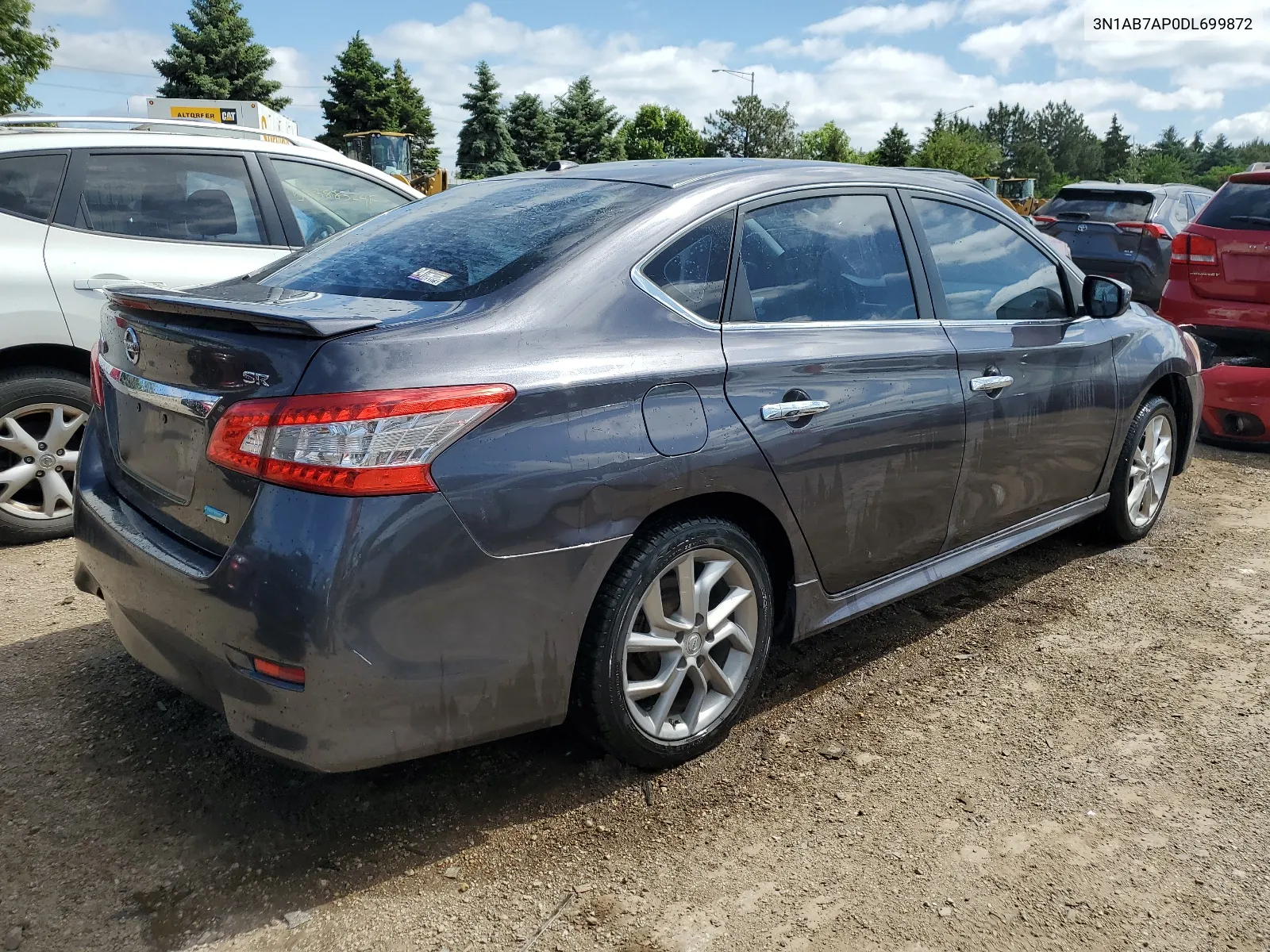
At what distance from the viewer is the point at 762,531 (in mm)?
2979

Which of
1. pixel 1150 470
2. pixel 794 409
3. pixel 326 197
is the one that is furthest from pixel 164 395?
pixel 1150 470

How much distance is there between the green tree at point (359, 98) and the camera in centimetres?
5828

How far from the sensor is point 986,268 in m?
3.80

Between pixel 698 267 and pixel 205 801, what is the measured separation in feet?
6.33

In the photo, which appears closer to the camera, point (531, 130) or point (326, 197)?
point (326, 197)

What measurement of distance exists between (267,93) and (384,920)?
187 feet

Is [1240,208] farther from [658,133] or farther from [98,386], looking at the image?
[658,133]

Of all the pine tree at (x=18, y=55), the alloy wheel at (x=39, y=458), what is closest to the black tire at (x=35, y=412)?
the alloy wheel at (x=39, y=458)

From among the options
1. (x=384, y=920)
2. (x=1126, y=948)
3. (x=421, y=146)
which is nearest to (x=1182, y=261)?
(x=1126, y=948)

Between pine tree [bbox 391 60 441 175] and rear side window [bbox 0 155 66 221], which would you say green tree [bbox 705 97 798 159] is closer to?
pine tree [bbox 391 60 441 175]

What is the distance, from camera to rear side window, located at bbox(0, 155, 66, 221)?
14.9 ft

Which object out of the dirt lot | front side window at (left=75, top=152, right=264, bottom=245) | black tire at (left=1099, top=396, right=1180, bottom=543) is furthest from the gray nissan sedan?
front side window at (left=75, top=152, right=264, bottom=245)

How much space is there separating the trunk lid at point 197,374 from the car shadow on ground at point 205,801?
0.75 m

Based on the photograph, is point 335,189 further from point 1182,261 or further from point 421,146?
point 421,146
